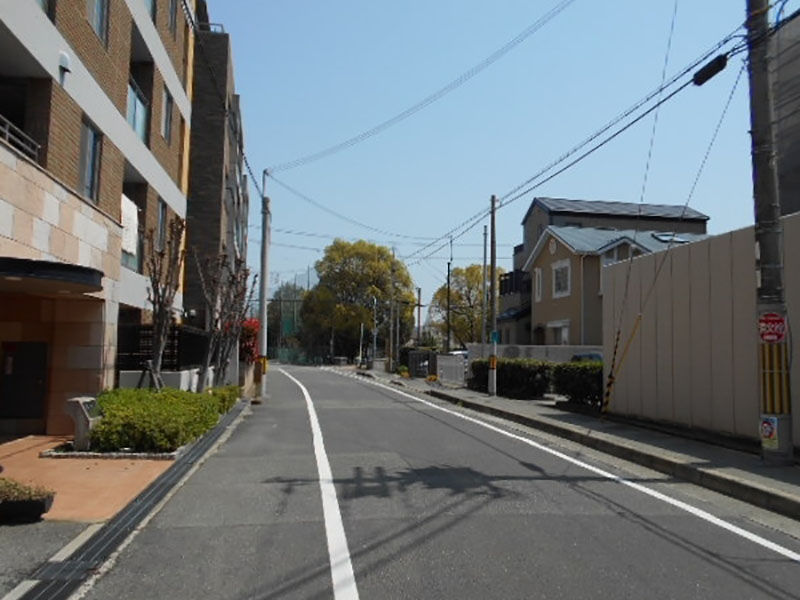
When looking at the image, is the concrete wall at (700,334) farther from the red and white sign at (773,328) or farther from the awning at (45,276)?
the awning at (45,276)

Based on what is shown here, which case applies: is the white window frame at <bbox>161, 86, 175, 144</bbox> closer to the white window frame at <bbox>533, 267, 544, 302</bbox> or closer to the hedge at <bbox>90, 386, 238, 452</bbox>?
the hedge at <bbox>90, 386, 238, 452</bbox>

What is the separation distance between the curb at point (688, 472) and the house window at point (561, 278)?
2210cm

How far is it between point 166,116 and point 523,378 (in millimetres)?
14235

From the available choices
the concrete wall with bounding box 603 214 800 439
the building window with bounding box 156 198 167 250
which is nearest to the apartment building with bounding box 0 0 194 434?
the building window with bounding box 156 198 167 250

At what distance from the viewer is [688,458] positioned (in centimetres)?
1102

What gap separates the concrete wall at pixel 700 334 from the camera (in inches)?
487

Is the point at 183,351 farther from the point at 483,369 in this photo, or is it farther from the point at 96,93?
the point at 483,369

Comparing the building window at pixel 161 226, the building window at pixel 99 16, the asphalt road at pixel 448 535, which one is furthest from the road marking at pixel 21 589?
the building window at pixel 161 226

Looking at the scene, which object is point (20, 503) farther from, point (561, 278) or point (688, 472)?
point (561, 278)

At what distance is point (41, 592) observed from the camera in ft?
17.3

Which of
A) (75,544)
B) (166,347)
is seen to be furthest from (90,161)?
(75,544)

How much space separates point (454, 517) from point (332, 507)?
52.6 inches

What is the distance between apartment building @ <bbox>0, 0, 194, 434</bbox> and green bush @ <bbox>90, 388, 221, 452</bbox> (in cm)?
154

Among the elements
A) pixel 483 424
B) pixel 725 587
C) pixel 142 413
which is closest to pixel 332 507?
pixel 725 587
